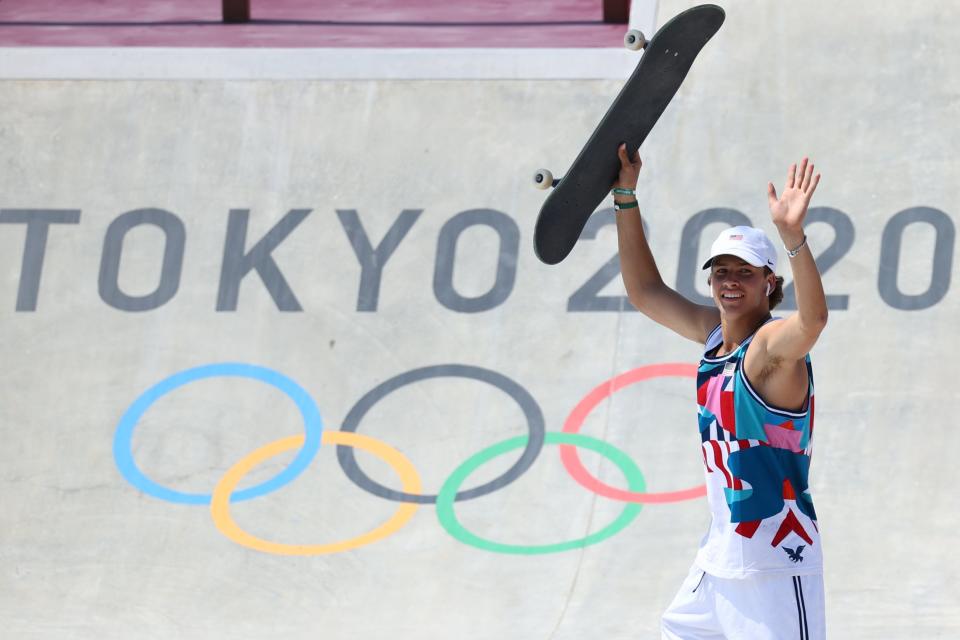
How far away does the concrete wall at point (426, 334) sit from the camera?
19.0 ft

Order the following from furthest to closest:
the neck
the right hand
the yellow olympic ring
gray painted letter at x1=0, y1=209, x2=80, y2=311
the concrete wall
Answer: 1. gray painted letter at x1=0, y1=209, x2=80, y2=311
2. the yellow olympic ring
3. the concrete wall
4. the right hand
5. the neck

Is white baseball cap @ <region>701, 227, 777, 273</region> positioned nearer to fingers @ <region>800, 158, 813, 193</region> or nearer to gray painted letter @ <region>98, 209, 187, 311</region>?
fingers @ <region>800, 158, 813, 193</region>

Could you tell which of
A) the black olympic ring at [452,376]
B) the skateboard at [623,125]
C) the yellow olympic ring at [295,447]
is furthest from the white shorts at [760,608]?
the yellow olympic ring at [295,447]

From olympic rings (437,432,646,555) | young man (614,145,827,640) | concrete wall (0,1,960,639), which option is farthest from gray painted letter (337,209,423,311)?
young man (614,145,827,640)

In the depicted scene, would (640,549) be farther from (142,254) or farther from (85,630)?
(142,254)

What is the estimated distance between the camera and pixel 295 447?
6.14 metres

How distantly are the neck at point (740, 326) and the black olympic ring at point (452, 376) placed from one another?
2827 millimetres

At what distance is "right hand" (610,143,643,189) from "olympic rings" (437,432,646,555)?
2510mm

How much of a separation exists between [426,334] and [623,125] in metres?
2.87

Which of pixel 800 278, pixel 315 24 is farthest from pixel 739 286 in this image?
pixel 315 24

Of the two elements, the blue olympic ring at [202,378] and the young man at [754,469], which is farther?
the blue olympic ring at [202,378]

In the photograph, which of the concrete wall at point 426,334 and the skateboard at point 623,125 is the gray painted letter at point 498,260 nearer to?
the concrete wall at point 426,334

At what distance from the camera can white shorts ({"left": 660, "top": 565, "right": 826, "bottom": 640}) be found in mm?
3182

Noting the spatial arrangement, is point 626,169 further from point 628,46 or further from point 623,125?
point 628,46
